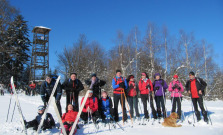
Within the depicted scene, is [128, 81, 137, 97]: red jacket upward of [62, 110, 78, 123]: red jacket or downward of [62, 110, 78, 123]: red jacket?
upward

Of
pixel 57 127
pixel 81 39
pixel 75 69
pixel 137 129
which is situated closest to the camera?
pixel 137 129

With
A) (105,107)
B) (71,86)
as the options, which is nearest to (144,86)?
(105,107)

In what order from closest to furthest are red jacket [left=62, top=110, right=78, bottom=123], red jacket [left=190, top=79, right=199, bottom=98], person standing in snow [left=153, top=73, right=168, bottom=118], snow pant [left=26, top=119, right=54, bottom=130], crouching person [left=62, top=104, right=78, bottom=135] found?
crouching person [left=62, top=104, right=78, bottom=135] < snow pant [left=26, top=119, right=54, bottom=130] < red jacket [left=62, top=110, right=78, bottom=123] < red jacket [left=190, top=79, right=199, bottom=98] < person standing in snow [left=153, top=73, right=168, bottom=118]

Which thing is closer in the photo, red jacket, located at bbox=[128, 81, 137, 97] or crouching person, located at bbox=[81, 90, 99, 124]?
crouching person, located at bbox=[81, 90, 99, 124]

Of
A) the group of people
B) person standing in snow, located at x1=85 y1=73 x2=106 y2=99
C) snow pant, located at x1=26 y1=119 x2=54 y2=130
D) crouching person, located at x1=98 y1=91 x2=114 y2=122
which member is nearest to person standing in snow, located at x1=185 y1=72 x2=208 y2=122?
the group of people

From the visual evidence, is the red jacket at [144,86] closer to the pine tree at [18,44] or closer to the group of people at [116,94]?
the group of people at [116,94]

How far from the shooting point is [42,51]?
26.2 metres

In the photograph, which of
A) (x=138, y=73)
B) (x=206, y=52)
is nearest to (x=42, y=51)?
(x=138, y=73)

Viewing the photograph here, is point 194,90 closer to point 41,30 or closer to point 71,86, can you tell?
point 71,86

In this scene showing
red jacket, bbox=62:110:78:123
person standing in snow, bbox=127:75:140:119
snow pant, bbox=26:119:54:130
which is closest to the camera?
snow pant, bbox=26:119:54:130

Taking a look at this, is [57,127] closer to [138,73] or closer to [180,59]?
[138,73]

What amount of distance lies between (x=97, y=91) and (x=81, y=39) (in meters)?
22.2

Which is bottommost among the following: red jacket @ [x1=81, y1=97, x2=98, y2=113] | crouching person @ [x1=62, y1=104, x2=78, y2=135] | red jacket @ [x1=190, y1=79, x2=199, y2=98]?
crouching person @ [x1=62, y1=104, x2=78, y2=135]

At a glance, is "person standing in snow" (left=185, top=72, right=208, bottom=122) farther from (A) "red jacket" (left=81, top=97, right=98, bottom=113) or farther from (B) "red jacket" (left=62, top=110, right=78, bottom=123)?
(B) "red jacket" (left=62, top=110, right=78, bottom=123)
